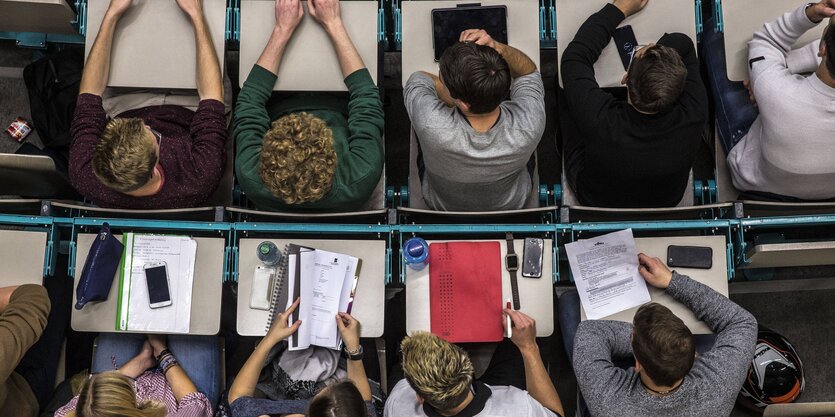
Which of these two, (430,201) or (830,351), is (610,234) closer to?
(430,201)

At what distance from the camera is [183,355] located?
3.06 meters

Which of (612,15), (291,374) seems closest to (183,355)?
(291,374)

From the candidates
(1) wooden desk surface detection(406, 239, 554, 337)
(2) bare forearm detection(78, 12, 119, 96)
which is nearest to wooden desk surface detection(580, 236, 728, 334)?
(1) wooden desk surface detection(406, 239, 554, 337)

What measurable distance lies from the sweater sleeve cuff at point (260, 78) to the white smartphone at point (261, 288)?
0.78m

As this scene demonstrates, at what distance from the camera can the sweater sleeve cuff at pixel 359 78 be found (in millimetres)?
2977

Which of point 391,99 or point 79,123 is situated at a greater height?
point 391,99

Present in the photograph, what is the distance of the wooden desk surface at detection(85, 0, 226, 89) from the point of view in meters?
3.06

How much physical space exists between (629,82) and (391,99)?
1.58m

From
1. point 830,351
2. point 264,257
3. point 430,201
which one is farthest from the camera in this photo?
point 830,351

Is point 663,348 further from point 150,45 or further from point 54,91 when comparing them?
point 54,91

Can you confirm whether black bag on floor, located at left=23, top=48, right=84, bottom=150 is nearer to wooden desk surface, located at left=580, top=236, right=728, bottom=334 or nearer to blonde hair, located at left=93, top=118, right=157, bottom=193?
blonde hair, located at left=93, top=118, right=157, bottom=193

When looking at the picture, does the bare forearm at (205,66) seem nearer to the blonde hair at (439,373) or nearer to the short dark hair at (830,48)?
the blonde hair at (439,373)

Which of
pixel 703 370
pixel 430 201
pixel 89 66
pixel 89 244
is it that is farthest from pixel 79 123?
pixel 703 370

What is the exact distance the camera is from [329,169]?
2.64m
